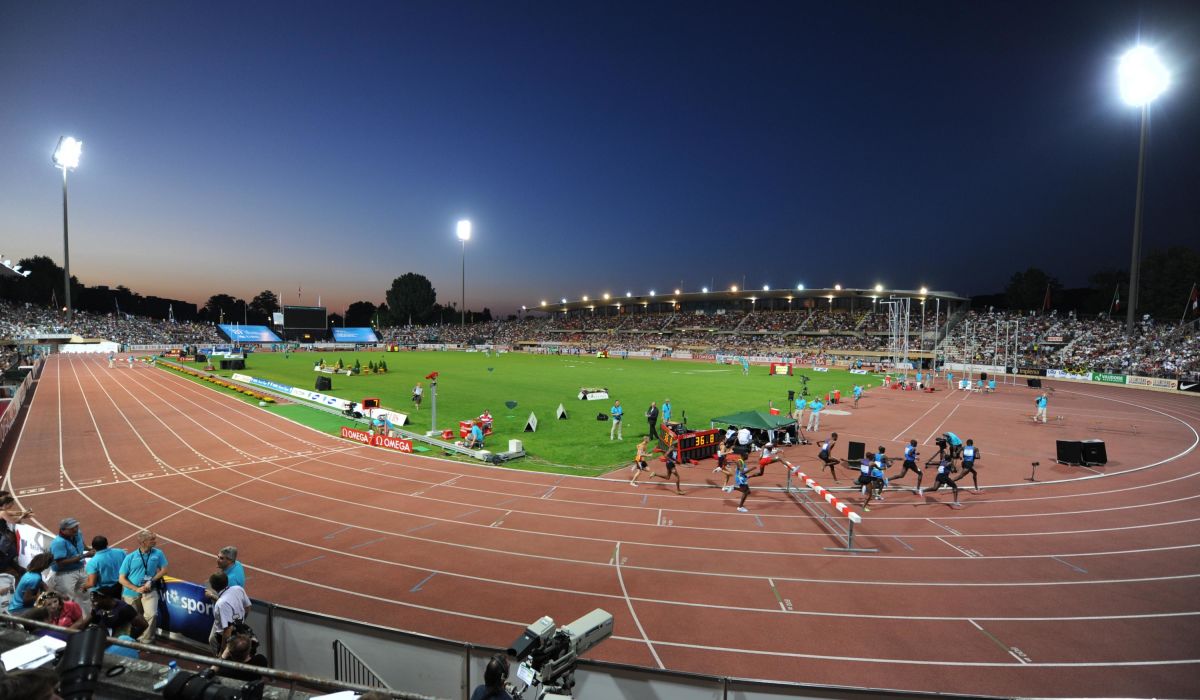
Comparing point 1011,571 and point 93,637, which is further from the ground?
point 93,637

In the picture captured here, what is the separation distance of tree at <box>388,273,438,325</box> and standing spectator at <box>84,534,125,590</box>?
140 metres

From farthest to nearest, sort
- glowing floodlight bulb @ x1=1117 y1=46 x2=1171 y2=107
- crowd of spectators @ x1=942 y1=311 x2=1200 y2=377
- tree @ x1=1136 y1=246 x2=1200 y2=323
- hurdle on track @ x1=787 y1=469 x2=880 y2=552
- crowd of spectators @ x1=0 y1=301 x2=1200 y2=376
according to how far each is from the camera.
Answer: tree @ x1=1136 y1=246 x2=1200 y2=323, crowd of spectators @ x1=0 y1=301 x2=1200 y2=376, crowd of spectators @ x1=942 y1=311 x2=1200 y2=377, glowing floodlight bulb @ x1=1117 y1=46 x2=1171 y2=107, hurdle on track @ x1=787 y1=469 x2=880 y2=552

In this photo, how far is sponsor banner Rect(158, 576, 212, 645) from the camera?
7.04m

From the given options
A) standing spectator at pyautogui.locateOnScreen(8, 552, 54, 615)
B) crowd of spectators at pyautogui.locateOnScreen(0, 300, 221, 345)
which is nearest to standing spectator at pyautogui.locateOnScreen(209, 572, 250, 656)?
Answer: standing spectator at pyautogui.locateOnScreen(8, 552, 54, 615)

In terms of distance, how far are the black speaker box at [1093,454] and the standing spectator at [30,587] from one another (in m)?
25.9

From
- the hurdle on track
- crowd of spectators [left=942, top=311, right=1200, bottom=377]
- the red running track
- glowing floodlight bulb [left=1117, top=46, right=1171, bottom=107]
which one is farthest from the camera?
crowd of spectators [left=942, top=311, right=1200, bottom=377]

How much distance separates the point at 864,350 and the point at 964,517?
64.7 metres

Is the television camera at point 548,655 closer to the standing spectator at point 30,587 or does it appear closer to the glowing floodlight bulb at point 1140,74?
the standing spectator at point 30,587

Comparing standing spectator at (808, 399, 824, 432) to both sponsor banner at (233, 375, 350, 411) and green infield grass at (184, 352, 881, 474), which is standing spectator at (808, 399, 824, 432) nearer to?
green infield grass at (184, 352, 881, 474)

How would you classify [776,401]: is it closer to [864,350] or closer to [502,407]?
[502,407]

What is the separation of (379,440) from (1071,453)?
24342 millimetres

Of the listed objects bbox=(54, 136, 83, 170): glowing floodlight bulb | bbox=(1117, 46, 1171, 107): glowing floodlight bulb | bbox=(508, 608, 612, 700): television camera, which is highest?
bbox=(1117, 46, 1171, 107): glowing floodlight bulb

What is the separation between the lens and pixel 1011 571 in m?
10.1

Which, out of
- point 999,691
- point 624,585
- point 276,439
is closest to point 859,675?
point 999,691
